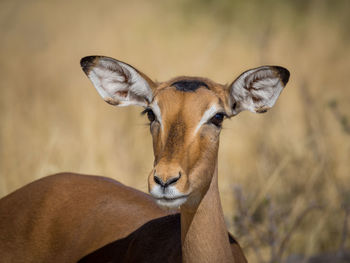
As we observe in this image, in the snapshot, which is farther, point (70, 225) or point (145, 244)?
point (70, 225)

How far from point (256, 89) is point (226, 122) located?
6246 millimetres

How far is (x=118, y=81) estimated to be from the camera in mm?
4504

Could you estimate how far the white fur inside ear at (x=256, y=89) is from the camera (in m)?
4.19

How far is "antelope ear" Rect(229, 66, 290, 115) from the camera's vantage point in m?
4.15

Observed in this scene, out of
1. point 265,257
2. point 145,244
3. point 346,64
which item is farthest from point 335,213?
point 346,64

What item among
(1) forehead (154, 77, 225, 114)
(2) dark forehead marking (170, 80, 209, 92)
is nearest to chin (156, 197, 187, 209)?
(1) forehead (154, 77, 225, 114)

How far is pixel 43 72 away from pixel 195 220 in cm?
904

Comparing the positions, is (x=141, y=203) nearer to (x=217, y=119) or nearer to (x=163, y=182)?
(x=217, y=119)

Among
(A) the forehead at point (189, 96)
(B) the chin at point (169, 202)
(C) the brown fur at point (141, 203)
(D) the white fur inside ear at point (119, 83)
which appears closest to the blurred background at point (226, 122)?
(C) the brown fur at point (141, 203)

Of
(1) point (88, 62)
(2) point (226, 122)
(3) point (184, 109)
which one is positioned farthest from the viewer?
(2) point (226, 122)

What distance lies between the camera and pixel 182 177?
3537 millimetres

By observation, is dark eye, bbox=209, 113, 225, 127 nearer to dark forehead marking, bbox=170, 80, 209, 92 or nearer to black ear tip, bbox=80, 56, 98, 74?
dark forehead marking, bbox=170, 80, 209, 92

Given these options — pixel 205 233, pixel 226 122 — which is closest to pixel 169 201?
pixel 205 233

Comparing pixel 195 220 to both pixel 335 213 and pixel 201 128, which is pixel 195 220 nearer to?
pixel 201 128
